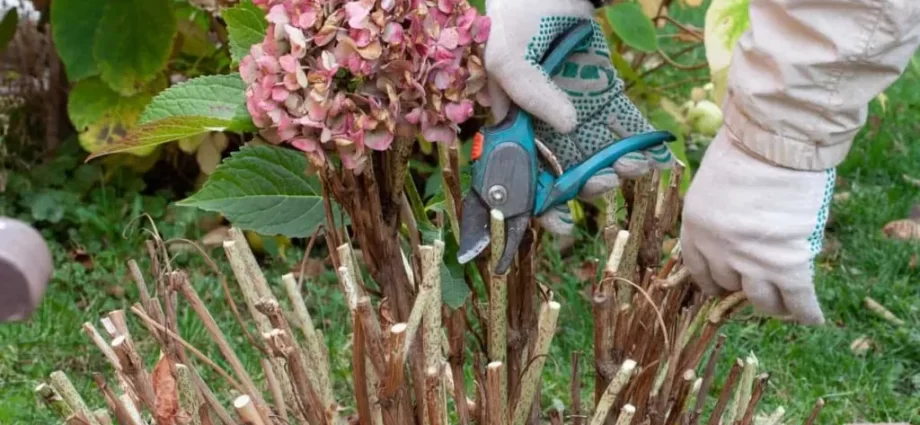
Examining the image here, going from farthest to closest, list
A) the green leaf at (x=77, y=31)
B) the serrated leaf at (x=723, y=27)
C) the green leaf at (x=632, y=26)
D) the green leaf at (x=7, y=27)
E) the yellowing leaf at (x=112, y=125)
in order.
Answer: the green leaf at (x=7, y=27) < the yellowing leaf at (x=112, y=125) < the green leaf at (x=77, y=31) < the green leaf at (x=632, y=26) < the serrated leaf at (x=723, y=27)

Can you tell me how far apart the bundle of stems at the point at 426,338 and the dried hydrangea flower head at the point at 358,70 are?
58 mm

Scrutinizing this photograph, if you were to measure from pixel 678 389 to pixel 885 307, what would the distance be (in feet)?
4.07

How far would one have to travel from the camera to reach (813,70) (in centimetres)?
72

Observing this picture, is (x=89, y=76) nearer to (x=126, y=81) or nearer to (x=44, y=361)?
(x=126, y=81)

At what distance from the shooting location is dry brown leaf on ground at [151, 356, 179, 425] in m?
0.82

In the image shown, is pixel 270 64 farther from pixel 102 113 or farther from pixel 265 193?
pixel 102 113

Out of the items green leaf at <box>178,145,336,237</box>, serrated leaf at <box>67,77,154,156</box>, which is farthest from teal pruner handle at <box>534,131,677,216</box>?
serrated leaf at <box>67,77,154,156</box>

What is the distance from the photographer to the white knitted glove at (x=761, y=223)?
0.75 meters

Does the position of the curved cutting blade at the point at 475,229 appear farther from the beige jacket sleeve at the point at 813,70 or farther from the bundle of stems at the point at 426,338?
the beige jacket sleeve at the point at 813,70

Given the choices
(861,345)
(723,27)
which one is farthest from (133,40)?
(861,345)

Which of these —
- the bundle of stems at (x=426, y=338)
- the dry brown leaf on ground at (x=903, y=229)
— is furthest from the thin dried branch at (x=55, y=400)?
the dry brown leaf on ground at (x=903, y=229)

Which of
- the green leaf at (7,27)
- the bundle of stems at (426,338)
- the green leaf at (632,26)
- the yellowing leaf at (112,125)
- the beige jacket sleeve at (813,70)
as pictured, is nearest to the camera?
the beige jacket sleeve at (813,70)

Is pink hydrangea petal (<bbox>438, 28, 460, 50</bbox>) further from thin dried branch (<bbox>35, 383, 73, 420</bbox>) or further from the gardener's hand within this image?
thin dried branch (<bbox>35, 383, 73, 420</bbox>)

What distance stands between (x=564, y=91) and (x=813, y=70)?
18cm
